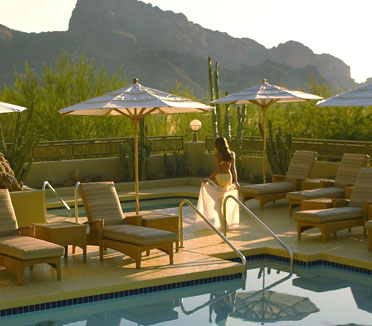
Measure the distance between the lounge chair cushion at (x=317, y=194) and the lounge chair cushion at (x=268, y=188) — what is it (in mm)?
922

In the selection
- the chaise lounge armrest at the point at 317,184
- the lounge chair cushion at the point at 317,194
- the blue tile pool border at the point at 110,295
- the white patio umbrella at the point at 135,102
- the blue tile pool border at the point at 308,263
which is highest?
the white patio umbrella at the point at 135,102

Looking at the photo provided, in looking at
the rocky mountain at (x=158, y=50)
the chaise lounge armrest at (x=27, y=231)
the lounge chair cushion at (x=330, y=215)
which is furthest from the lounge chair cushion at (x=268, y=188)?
the rocky mountain at (x=158, y=50)

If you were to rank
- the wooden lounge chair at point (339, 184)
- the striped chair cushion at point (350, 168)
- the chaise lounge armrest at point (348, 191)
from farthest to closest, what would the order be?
the striped chair cushion at point (350, 168) → the wooden lounge chair at point (339, 184) → the chaise lounge armrest at point (348, 191)

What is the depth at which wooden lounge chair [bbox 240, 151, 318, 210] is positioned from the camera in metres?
14.8

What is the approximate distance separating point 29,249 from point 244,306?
2706 mm

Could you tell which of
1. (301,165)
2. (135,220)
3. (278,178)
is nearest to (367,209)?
(135,220)

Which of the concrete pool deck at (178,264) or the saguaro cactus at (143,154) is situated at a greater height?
the saguaro cactus at (143,154)

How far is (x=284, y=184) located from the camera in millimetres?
15219

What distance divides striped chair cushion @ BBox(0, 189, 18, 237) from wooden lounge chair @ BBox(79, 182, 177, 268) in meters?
1.10

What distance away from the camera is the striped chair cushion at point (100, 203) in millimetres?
10719

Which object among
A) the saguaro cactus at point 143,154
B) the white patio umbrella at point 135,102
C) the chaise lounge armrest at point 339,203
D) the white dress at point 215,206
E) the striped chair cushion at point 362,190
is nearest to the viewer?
the white patio umbrella at point 135,102

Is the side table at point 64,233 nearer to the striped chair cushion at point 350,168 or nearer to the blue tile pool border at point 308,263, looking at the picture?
the blue tile pool border at point 308,263

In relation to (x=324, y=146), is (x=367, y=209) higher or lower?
lower

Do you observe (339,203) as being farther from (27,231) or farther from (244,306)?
(27,231)
